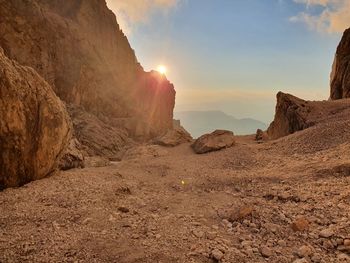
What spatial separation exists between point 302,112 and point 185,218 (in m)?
22.6

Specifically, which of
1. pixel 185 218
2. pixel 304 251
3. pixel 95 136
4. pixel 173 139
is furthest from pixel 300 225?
pixel 95 136

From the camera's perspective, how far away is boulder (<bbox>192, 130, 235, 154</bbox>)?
85.3ft

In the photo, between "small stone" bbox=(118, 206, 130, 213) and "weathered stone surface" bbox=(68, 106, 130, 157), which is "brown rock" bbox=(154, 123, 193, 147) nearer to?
"weathered stone surface" bbox=(68, 106, 130, 157)

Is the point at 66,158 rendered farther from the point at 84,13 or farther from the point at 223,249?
the point at 84,13

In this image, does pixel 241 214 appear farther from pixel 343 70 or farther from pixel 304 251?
pixel 343 70

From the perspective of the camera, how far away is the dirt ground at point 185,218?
6.84 m

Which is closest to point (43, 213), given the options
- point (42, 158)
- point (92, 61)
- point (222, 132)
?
point (42, 158)

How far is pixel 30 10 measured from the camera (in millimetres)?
45375

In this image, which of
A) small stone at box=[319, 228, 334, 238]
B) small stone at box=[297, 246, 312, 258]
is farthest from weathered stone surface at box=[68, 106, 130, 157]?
small stone at box=[297, 246, 312, 258]

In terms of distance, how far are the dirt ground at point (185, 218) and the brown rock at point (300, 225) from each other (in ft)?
0.11

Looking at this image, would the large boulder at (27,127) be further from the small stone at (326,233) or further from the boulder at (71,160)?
the small stone at (326,233)

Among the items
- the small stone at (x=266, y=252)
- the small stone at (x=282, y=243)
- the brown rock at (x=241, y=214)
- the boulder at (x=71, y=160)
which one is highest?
the boulder at (x=71, y=160)

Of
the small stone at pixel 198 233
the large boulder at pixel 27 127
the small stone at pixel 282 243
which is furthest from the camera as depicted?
the large boulder at pixel 27 127

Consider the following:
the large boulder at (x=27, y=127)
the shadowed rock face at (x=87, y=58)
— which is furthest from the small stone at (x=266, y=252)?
the shadowed rock face at (x=87, y=58)
